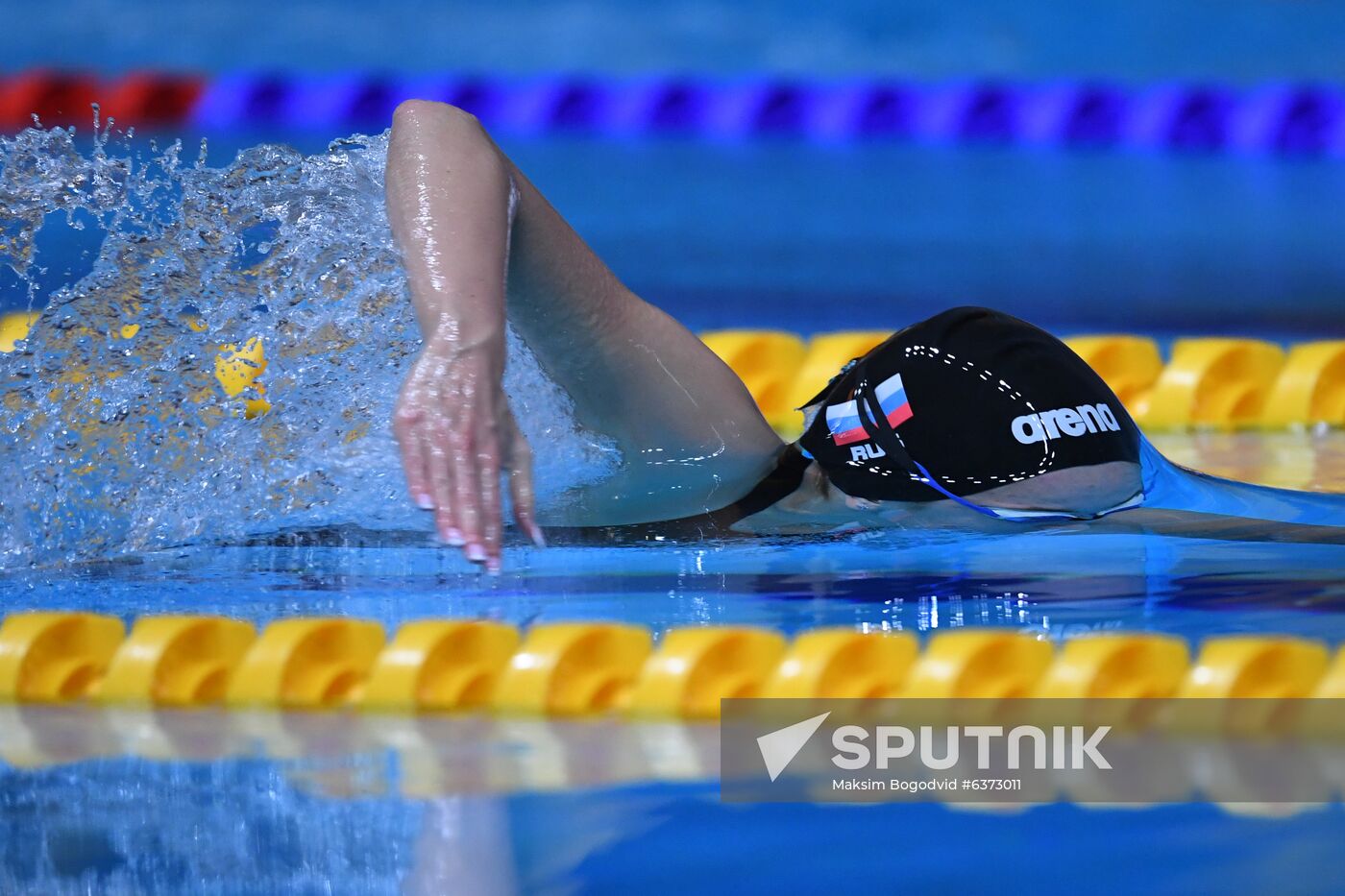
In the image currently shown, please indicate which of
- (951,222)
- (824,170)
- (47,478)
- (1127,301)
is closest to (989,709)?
(47,478)

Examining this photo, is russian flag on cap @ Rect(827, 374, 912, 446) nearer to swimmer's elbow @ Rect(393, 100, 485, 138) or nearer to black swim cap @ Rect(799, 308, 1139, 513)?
black swim cap @ Rect(799, 308, 1139, 513)

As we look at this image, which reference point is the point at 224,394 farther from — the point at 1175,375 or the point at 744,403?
the point at 1175,375

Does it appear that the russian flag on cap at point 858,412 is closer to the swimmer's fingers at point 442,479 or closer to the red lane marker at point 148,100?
the swimmer's fingers at point 442,479

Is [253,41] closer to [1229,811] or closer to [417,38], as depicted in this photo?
[417,38]

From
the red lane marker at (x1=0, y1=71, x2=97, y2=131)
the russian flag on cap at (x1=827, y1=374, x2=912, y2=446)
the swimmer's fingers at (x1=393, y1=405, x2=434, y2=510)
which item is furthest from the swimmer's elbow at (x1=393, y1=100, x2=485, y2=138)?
the red lane marker at (x1=0, y1=71, x2=97, y2=131)

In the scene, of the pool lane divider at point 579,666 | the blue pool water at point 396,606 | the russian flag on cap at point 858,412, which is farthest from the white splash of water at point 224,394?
the russian flag on cap at point 858,412

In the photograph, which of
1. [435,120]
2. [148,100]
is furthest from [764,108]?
[435,120]

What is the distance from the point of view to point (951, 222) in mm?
6234

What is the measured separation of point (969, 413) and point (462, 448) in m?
0.91

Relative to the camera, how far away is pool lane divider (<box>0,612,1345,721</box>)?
233 cm

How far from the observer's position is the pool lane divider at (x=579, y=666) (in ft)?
7.66

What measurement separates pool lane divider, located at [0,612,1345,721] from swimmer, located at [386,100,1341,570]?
9.4 inches

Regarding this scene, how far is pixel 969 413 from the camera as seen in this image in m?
2.45

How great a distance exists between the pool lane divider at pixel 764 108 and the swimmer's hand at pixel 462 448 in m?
6.25
